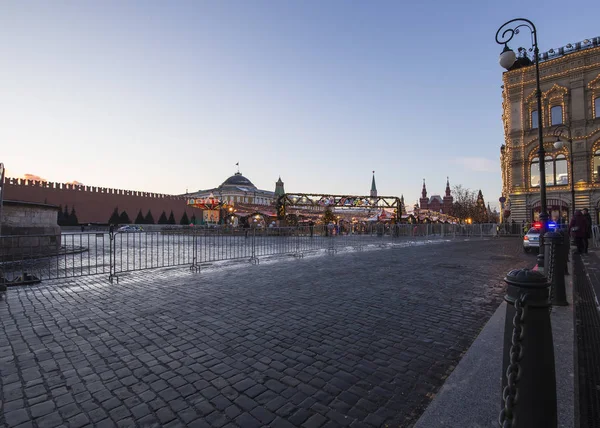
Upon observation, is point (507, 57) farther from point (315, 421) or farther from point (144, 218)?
point (144, 218)

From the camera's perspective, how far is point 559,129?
25828mm

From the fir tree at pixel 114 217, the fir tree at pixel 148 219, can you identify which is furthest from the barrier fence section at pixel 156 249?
the fir tree at pixel 148 219

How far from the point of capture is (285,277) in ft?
25.9

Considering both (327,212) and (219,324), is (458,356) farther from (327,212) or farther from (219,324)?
(327,212)

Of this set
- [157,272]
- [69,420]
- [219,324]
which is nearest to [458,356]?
[219,324]

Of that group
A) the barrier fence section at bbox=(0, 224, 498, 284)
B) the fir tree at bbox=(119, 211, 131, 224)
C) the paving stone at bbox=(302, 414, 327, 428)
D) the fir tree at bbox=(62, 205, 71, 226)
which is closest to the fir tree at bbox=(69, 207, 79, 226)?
the fir tree at bbox=(62, 205, 71, 226)

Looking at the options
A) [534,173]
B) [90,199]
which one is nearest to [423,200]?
[534,173]

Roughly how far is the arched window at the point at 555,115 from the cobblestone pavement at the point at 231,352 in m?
33.5

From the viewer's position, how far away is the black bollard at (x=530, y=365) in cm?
164

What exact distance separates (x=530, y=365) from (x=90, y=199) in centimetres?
6044

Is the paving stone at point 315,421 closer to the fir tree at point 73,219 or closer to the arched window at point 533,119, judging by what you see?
the arched window at point 533,119

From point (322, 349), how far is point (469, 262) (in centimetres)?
896

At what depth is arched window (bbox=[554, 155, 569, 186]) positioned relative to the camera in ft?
97.9

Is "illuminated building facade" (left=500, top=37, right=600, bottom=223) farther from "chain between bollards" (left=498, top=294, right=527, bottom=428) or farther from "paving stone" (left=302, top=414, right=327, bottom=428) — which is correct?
"paving stone" (left=302, top=414, right=327, bottom=428)
